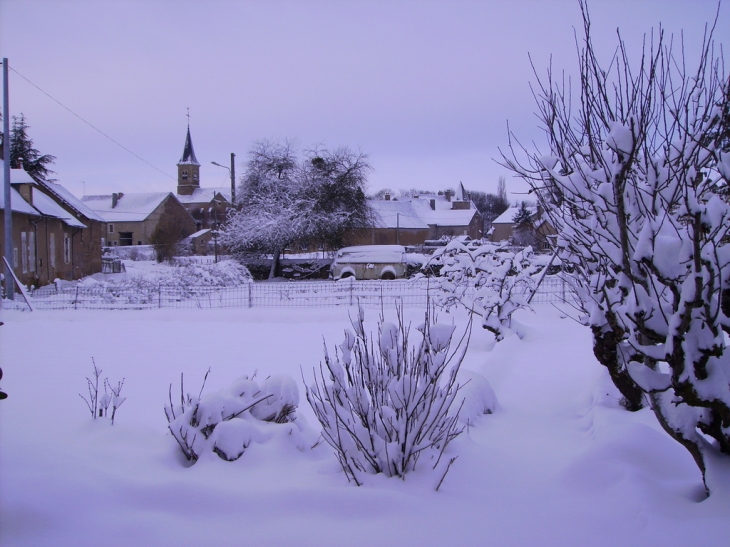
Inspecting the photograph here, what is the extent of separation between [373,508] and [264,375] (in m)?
4.79

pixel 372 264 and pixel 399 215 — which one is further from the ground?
pixel 399 215

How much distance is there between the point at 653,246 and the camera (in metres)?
2.93

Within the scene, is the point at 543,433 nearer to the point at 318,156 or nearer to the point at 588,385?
the point at 588,385

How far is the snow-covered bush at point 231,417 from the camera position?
3.80m

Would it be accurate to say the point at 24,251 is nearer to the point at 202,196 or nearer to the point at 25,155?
the point at 25,155

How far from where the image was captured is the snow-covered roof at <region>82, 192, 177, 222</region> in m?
50.1

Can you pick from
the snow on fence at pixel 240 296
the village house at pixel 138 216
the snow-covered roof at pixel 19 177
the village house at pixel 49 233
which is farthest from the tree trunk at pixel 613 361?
the village house at pixel 138 216

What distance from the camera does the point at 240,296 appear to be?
55.8 feet

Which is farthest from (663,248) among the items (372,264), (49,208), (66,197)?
(66,197)

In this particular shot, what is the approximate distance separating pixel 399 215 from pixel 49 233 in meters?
34.8

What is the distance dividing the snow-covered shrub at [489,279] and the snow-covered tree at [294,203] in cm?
1670

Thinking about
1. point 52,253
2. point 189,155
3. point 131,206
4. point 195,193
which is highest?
point 189,155

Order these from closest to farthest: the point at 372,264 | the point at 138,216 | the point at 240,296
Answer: the point at 240,296, the point at 372,264, the point at 138,216

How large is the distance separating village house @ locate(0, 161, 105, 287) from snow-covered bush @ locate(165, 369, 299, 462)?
48.7 ft
